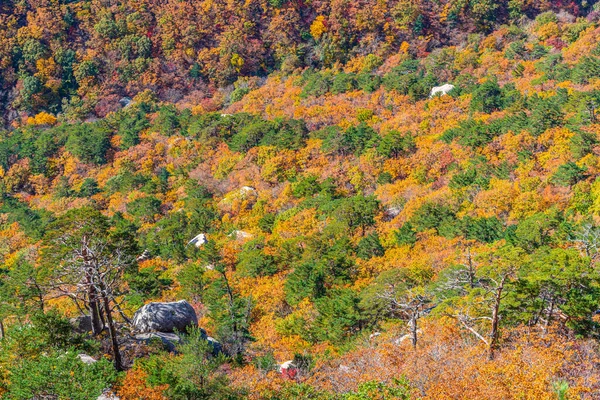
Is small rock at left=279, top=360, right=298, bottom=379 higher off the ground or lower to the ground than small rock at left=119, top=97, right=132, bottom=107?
higher

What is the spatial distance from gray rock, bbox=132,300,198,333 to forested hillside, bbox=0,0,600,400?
1.53ft

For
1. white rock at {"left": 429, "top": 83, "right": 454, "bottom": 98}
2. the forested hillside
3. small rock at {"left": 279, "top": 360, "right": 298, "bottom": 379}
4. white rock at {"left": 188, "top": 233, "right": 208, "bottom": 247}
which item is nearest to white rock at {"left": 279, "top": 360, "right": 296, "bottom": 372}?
small rock at {"left": 279, "top": 360, "right": 298, "bottom": 379}

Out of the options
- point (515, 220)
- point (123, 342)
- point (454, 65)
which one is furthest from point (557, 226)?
point (454, 65)

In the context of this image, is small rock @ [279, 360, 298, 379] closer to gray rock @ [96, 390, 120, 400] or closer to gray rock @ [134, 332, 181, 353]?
gray rock @ [134, 332, 181, 353]

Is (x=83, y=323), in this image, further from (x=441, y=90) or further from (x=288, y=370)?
(x=441, y=90)

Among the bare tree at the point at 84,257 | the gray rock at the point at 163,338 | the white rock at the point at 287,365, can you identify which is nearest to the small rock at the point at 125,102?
the gray rock at the point at 163,338

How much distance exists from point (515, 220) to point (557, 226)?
7617mm

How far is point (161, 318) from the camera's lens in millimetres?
35844

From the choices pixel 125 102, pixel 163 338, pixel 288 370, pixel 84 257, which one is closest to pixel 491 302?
pixel 288 370

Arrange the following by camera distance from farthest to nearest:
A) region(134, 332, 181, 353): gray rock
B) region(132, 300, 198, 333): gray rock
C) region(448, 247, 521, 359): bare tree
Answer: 1. region(132, 300, 198, 333): gray rock
2. region(134, 332, 181, 353): gray rock
3. region(448, 247, 521, 359): bare tree

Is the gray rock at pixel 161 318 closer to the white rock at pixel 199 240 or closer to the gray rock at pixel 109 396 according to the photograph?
the gray rock at pixel 109 396

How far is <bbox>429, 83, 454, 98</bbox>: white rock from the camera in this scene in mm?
84938

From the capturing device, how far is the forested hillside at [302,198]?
973 inches

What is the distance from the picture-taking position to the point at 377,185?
7144cm
